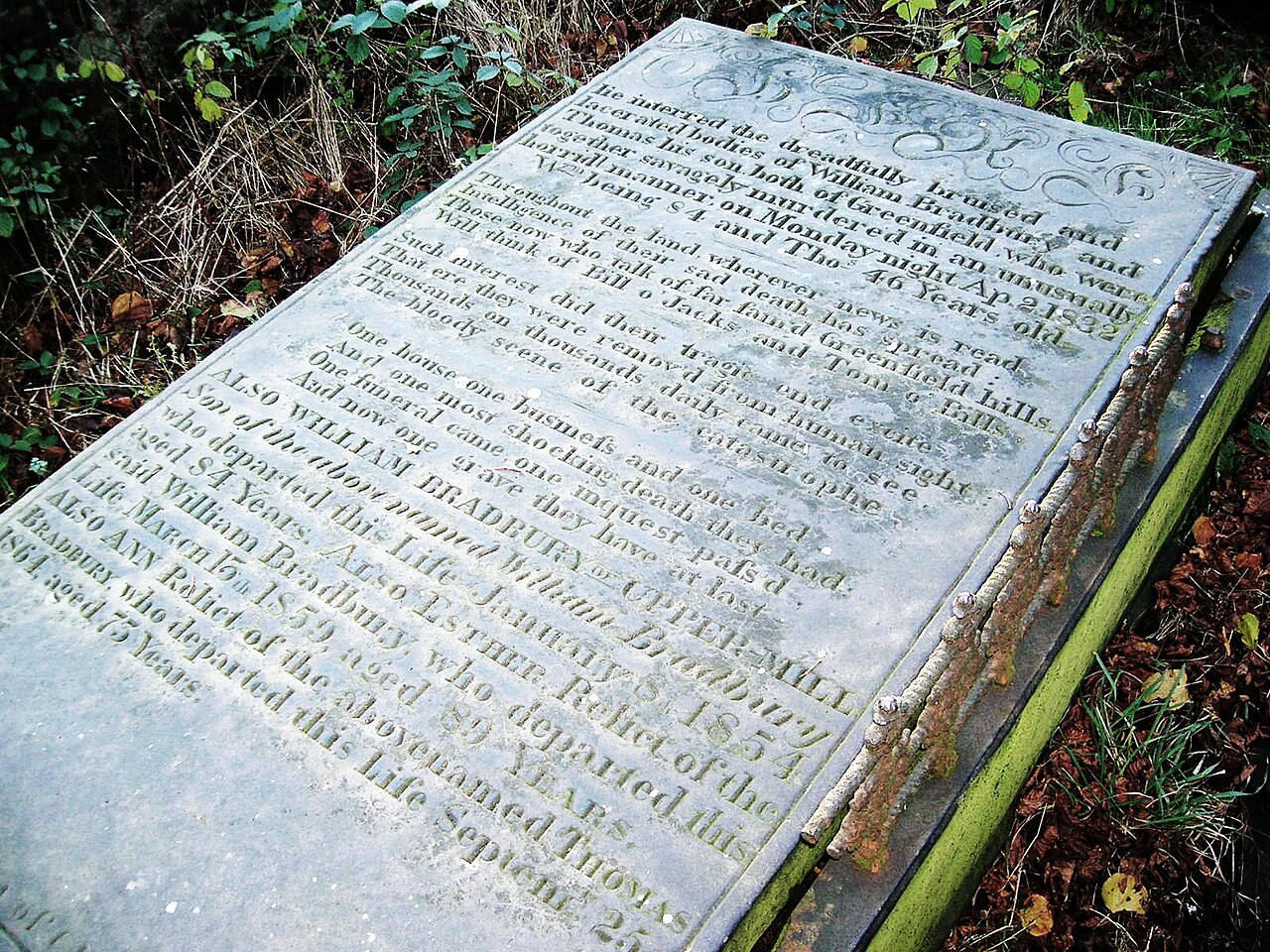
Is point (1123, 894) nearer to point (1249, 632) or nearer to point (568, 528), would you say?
point (1249, 632)

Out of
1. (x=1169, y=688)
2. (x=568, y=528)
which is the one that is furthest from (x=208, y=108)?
(x=1169, y=688)

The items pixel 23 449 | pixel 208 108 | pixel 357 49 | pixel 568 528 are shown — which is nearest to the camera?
pixel 568 528

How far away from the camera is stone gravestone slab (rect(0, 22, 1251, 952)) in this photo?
227cm

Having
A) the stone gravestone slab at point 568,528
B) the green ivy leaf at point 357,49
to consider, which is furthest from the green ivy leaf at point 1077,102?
the green ivy leaf at point 357,49

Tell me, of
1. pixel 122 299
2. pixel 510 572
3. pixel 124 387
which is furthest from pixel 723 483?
pixel 122 299

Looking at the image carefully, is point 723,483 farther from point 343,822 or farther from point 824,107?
point 824,107

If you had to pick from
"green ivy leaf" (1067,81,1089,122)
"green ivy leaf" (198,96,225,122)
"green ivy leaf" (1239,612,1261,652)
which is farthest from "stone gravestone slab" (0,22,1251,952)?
"green ivy leaf" (198,96,225,122)

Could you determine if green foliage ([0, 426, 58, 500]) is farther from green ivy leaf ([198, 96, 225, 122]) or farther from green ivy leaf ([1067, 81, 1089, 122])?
green ivy leaf ([1067, 81, 1089, 122])

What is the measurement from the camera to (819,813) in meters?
2.19

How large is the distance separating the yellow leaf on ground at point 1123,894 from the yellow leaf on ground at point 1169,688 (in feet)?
1.85

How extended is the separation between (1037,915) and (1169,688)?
889 mm

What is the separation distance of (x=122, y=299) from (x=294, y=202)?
0.89m

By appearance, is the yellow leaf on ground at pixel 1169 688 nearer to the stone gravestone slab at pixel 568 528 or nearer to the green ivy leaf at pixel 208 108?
the stone gravestone slab at pixel 568 528

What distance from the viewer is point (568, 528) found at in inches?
112
